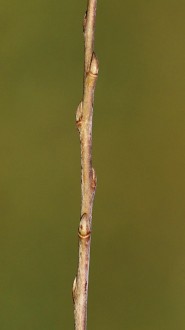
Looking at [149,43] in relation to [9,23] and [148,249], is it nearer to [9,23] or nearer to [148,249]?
[9,23]

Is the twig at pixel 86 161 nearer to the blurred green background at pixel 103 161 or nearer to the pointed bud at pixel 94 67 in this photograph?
the pointed bud at pixel 94 67

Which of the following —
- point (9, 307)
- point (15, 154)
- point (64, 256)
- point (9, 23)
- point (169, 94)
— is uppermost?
point (9, 23)

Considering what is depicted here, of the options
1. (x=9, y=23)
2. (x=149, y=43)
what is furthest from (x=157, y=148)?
(x=9, y=23)

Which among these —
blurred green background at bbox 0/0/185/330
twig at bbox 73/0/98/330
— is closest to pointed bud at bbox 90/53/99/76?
twig at bbox 73/0/98/330

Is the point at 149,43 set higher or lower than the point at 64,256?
higher

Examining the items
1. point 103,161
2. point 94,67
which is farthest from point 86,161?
point 103,161

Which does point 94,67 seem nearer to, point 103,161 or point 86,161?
point 86,161
